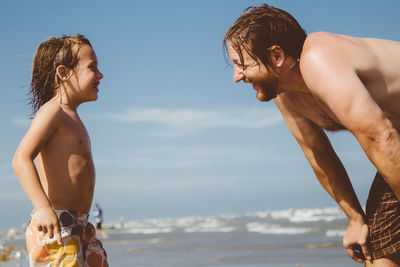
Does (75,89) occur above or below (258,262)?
above

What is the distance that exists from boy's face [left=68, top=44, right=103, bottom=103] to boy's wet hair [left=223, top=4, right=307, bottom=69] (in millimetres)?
1154

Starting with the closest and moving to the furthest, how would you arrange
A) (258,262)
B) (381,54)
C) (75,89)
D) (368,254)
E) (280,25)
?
(381,54) < (280,25) < (368,254) < (75,89) < (258,262)

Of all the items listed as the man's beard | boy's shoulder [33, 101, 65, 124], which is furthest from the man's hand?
boy's shoulder [33, 101, 65, 124]

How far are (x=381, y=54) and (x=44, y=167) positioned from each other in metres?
1.99

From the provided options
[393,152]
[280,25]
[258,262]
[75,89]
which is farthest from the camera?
[258,262]

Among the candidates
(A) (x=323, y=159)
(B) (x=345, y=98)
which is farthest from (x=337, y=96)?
(A) (x=323, y=159)

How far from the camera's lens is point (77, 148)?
300 cm

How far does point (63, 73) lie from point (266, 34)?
1.48 metres

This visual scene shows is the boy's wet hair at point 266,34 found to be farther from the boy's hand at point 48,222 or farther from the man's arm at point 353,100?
the boy's hand at point 48,222

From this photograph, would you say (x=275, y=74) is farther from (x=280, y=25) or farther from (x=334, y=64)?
(x=334, y=64)

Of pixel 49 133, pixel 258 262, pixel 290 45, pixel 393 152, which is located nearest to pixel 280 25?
pixel 290 45

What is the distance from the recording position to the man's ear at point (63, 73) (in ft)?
10.5

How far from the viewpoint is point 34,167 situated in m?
2.72

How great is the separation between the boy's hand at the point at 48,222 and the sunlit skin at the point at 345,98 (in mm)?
1232
